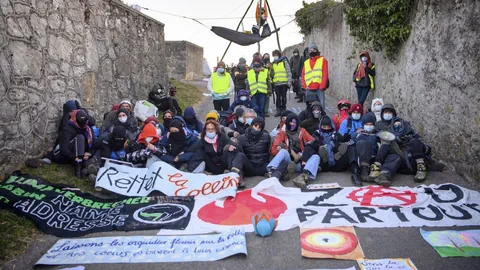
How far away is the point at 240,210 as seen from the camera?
5.29 m

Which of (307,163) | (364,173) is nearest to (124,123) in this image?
(307,163)

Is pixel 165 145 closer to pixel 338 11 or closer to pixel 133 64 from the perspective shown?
pixel 133 64

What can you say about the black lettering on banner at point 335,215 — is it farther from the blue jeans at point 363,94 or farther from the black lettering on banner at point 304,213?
the blue jeans at point 363,94

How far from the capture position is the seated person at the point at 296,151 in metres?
6.40

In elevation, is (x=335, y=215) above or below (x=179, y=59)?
below

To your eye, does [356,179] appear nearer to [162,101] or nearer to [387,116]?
[387,116]

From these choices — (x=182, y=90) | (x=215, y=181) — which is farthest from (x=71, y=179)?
(x=182, y=90)

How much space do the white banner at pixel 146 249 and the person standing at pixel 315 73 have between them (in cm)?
615

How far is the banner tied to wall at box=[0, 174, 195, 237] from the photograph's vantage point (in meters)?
4.86

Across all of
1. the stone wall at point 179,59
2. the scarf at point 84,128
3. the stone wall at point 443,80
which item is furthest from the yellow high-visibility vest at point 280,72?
the stone wall at point 179,59

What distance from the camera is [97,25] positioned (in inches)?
344

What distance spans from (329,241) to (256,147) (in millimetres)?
2898


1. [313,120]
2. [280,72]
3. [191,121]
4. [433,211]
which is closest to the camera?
[433,211]

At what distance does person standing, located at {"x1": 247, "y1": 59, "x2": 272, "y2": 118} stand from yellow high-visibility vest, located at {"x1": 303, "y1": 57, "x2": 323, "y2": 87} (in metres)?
1.32
